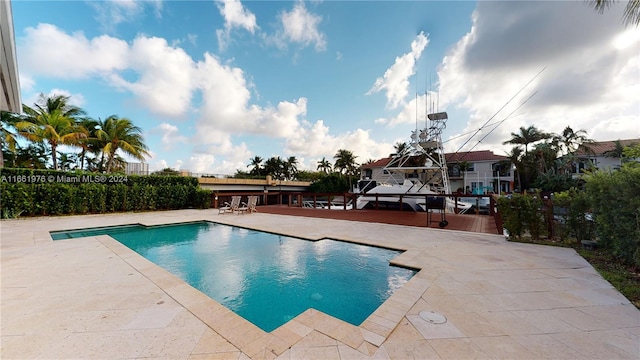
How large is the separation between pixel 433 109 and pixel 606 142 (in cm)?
2835

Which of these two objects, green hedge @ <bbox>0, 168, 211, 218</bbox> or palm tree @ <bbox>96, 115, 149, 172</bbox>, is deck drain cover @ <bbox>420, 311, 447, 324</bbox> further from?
palm tree @ <bbox>96, 115, 149, 172</bbox>

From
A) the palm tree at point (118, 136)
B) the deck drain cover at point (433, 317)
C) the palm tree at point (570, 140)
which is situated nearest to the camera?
the deck drain cover at point (433, 317)

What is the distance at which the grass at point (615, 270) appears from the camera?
10.3ft

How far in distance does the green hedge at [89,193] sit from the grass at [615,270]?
17.1m

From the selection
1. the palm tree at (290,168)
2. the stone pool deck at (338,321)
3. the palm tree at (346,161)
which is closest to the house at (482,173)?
the palm tree at (346,161)

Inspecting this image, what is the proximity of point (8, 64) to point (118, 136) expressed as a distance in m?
15.2

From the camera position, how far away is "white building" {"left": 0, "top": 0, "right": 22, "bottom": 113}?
324cm

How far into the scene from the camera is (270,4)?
11062mm

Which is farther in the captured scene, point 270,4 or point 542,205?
point 270,4

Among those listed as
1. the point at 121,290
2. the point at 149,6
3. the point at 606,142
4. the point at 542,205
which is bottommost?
the point at 121,290

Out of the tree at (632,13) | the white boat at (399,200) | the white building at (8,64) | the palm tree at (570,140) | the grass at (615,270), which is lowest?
the grass at (615,270)

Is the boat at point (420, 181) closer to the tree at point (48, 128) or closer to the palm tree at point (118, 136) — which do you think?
the palm tree at point (118, 136)

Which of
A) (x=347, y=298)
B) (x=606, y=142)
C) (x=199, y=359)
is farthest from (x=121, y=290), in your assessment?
(x=606, y=142)

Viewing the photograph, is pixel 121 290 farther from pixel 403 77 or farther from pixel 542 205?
pixel 403 77
